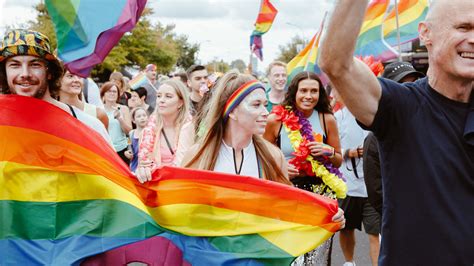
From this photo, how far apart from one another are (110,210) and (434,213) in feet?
6.66

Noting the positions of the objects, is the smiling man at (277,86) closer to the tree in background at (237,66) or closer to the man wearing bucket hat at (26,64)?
A: the tree in background at (237,66)

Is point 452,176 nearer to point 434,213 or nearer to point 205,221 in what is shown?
point 434,213

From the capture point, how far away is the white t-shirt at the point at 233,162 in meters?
4.09

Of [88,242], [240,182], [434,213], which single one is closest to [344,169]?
[240,182]

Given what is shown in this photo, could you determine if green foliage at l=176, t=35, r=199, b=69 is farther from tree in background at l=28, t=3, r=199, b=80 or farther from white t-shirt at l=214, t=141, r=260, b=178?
white t-shirt at l=214, t=141, r=260, b=178

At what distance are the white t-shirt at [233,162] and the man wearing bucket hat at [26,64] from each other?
1.12 metres

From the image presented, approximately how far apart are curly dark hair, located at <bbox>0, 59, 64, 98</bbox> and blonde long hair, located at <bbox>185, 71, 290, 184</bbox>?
3.08 feet

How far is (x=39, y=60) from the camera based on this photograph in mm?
3652

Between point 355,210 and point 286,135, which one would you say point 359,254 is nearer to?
point 355,210

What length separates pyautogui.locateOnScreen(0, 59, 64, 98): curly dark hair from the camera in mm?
3668

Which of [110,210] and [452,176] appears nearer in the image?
[452,176]

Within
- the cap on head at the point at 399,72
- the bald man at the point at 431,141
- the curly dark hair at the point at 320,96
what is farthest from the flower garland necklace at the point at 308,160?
the bald man at the point at 431,141

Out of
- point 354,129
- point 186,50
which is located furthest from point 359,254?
point 186,50

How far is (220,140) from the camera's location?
4219mm
